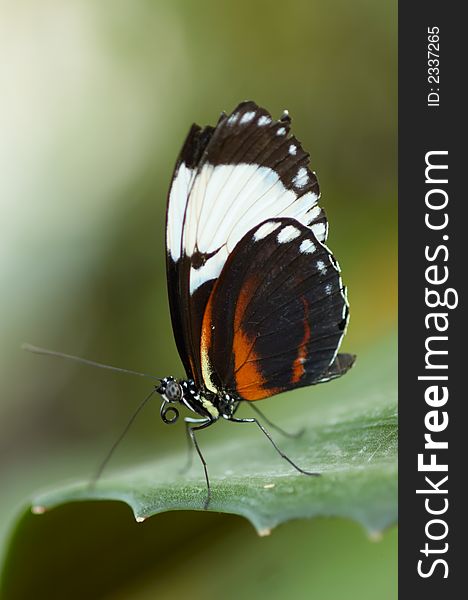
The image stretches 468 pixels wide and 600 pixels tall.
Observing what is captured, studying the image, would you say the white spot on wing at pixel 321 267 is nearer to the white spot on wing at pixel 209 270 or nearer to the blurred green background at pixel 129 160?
the white spot on wing at pixel 209 270

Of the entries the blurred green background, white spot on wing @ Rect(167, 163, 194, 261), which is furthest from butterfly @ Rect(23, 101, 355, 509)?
the blurred green background

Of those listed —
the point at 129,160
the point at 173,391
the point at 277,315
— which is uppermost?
the point at 129,160

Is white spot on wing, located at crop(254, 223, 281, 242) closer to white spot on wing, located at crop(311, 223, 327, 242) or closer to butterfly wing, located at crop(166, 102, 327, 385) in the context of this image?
butterfly wing, located at crop(166, 102, 327, 385)

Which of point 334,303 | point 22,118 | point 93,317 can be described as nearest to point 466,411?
point 334,303

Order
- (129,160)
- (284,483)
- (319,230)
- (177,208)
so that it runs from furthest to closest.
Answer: (129,160) → (319,230) → (177,208) → (284,483)

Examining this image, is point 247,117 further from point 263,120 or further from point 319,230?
point 319,230

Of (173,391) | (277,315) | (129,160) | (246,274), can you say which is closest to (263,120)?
(246,274)

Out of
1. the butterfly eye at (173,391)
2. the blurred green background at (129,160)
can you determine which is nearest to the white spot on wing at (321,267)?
the butterfly eye at (173,391)

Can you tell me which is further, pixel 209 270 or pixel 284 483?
pixel 209 270
